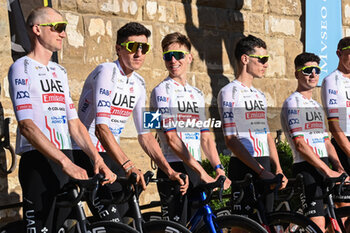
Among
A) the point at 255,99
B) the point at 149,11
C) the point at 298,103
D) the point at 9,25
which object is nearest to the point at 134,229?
the point at 255,99

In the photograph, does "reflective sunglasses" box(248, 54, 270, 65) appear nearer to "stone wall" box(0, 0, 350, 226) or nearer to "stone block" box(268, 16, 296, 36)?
"stone wall" box(0, 0, 350, 226)

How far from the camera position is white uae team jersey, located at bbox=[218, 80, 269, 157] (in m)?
6.87

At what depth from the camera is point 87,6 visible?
353 inches

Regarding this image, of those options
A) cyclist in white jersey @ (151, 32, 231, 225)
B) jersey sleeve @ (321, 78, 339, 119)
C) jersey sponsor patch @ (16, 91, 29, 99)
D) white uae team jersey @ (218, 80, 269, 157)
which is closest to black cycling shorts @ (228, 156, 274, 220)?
white uae team jersey @ (218, 80, 269, 157)

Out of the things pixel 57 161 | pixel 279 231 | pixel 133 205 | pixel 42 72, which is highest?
pixel 42 72

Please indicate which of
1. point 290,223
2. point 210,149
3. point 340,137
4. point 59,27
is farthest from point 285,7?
point 59,27

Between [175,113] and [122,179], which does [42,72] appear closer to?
[122,179]

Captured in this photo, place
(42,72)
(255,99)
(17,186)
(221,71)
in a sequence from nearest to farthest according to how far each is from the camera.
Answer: (42,72)
(255,99)
(17,186)
(221,71)

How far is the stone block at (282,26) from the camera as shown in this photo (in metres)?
11.3

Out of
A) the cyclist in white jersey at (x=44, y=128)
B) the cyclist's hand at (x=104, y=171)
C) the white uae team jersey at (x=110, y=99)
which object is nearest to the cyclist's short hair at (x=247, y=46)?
the white uae team jersey at (x=110, y=99)

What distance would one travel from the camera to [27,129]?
16.1 feet

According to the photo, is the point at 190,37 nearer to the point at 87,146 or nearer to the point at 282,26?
the point at 282,26

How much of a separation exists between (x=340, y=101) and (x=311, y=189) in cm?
110

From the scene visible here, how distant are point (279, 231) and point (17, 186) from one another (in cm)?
278
